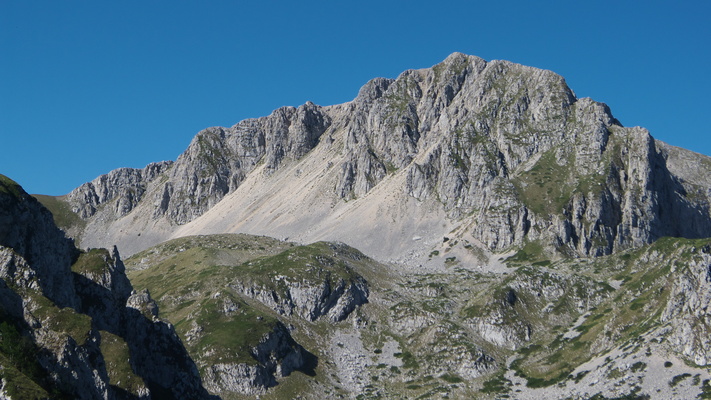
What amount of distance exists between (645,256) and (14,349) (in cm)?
14720

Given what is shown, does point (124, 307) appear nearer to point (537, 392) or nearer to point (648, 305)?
point (537, 392)

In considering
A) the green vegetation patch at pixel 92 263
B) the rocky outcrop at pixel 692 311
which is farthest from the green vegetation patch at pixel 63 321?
the rocky outcrop at pixel 692 311

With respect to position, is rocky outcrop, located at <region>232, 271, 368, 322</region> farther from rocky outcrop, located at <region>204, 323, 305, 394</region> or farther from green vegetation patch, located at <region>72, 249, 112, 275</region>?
green vegetation patch, located at <region>72, 249, 112, 275</region>

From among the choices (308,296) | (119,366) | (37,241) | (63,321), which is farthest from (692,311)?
(37,241)

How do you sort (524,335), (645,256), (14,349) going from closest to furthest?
(14,349) < (524,335) < (645,256)

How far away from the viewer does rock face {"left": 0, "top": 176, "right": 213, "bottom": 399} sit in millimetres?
55109

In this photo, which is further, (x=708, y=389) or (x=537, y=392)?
(x=537, y=392)

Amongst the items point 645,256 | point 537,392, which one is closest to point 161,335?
point 537,392

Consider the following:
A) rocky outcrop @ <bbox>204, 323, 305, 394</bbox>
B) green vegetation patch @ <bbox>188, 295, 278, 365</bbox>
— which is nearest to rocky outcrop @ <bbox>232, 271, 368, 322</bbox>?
green vegetation patch @ <bbox>188, 295, 278, 365</bbox>

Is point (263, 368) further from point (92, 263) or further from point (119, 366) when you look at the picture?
point (119, 366)

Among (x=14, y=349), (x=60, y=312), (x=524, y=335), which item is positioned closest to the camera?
(x=14, y=349)

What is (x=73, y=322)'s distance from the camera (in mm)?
61719

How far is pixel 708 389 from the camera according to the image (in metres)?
103

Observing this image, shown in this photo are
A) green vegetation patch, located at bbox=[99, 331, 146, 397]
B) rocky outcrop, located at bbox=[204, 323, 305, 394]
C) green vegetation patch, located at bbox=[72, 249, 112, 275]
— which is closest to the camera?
green vegetation patch, located at bbox=[99, 331, 146, 397]
